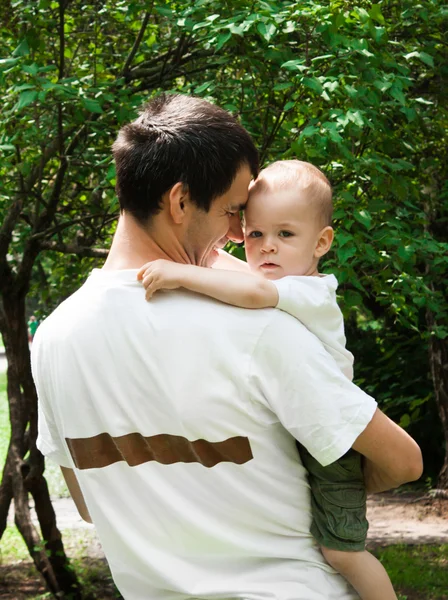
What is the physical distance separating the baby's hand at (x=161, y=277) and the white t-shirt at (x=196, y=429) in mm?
22

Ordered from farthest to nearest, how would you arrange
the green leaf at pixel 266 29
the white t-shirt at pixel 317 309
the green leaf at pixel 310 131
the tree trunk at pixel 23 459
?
the tree trunk at pixel 23 459 → the green leaf at pixel 266 29 → the green leaf at pixel 310 131 → the white t-shirt at pixel 317 309

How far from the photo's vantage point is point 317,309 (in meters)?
1.75

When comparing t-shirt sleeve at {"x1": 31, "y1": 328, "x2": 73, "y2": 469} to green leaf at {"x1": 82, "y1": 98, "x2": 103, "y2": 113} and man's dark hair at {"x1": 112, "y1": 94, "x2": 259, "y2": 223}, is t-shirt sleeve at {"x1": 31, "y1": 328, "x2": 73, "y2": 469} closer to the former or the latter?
man's dark hair at {"x1": 112, "y1": 94, "x2": 259, "y2": 223}

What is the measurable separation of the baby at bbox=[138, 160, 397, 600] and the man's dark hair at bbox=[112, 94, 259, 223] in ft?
0.51

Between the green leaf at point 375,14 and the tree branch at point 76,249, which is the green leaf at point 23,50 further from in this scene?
the green leaf at point 375,14

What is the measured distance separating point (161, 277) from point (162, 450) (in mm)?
308

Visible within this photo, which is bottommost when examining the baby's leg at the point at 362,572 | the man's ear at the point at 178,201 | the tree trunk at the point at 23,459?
the tree trunk at the point at 23,459

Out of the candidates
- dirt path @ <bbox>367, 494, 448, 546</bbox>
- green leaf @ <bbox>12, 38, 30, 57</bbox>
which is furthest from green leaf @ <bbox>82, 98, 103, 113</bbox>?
dirt path @ <bbox>367, 494, 448, 546</bbox>

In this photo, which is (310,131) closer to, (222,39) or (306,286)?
(222,39)

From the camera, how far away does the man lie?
1.62 meters

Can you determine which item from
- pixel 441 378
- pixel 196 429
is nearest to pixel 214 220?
pixel 196 429

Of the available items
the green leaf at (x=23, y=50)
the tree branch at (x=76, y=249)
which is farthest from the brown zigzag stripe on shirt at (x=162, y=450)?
the tree branch at (x=76, y=249)

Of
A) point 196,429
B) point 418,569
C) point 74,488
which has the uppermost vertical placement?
point 196,429

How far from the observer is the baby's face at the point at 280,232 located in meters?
2.09
